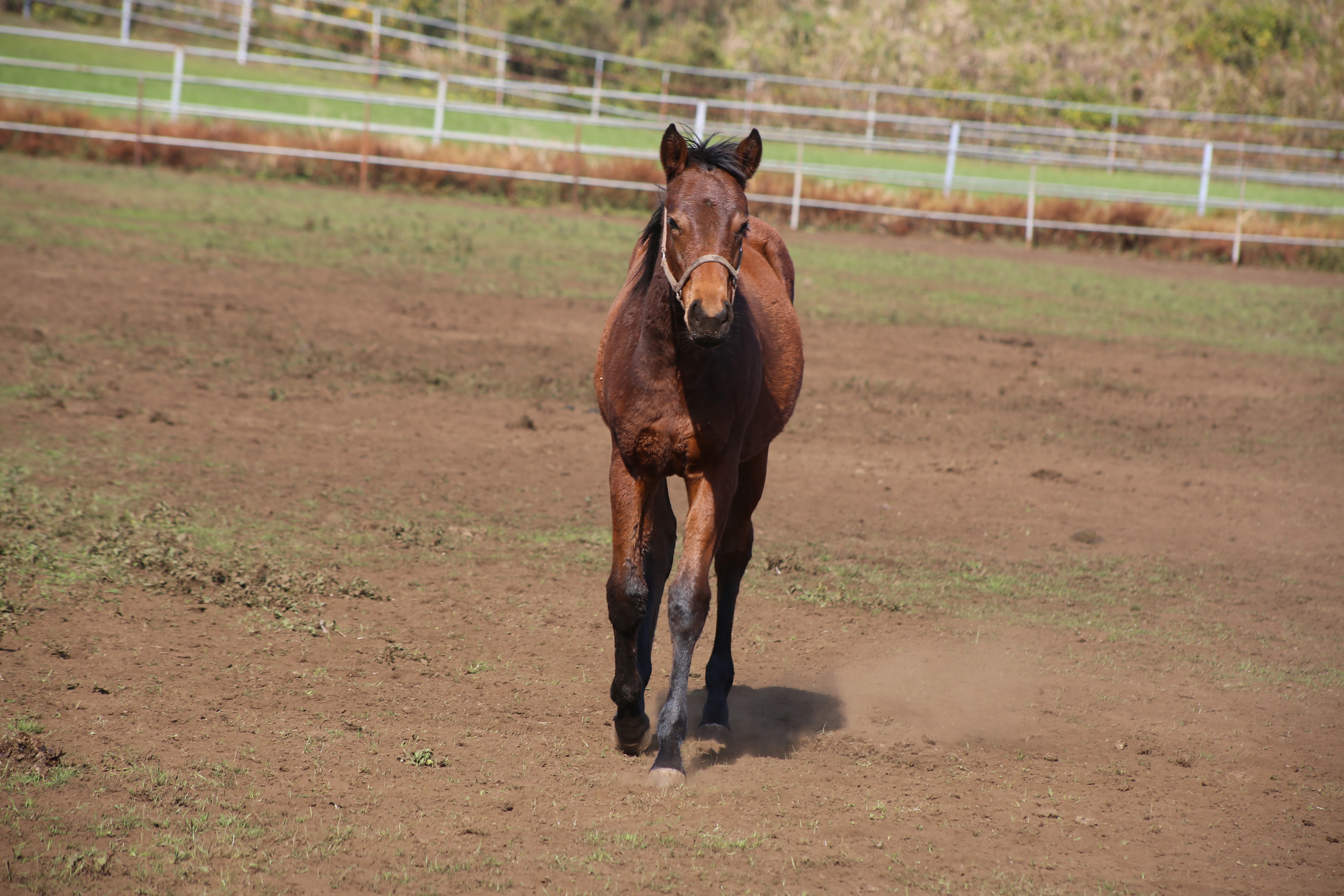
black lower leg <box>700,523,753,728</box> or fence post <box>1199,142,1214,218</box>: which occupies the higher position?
fence post <box>1199,142,1214,218</box>

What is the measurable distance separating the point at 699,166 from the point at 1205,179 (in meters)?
23.8

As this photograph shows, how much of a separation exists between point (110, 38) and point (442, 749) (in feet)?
105

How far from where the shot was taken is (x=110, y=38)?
98.6 feet

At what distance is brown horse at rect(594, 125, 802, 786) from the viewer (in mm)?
3748

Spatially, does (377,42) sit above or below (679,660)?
above

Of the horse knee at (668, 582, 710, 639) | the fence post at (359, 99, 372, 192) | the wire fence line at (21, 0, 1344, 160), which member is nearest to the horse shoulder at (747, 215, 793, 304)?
the horse knee at (668, 582, 710, 639)

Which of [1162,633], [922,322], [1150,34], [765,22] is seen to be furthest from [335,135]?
[1150,34]

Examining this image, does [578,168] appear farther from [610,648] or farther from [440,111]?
[610,648]

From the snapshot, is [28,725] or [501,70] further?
[501,70]

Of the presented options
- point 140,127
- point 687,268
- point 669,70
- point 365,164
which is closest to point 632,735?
point 687,268

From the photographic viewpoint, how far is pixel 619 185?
70.0 feet

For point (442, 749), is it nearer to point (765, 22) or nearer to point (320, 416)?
point (320, 416)

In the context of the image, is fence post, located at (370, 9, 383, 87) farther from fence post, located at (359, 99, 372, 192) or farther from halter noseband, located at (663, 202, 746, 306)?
halter noseband, located at (663, 202, 746, 306)

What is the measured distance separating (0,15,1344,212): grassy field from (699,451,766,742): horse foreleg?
22124 mm
